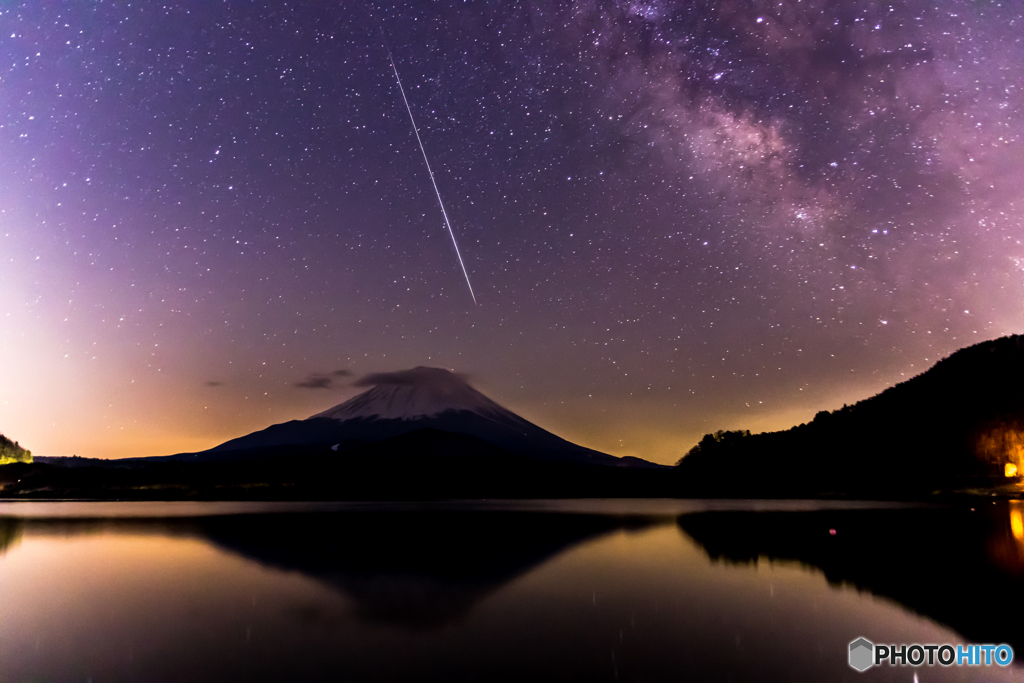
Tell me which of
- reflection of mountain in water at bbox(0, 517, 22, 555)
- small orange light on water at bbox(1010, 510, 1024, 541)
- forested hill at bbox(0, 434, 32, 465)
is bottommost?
reflection of mountain in water at bbox(0, 517, 22, 555)

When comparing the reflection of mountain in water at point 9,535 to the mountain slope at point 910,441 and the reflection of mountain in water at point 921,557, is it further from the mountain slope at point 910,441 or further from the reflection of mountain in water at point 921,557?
the mountain slope at point 910,441

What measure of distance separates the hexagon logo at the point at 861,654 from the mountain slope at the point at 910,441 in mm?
70207

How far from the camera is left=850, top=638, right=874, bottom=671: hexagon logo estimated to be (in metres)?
7.85

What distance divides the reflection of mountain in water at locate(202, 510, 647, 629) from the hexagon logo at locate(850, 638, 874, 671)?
5802 mm

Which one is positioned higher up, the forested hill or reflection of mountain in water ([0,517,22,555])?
the forested hill

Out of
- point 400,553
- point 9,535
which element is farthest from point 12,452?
point 400,553

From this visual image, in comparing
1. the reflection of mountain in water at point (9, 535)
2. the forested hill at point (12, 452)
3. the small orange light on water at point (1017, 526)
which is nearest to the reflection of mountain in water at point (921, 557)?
the small orange light on water at point (1017, 526)

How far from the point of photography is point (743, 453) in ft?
418

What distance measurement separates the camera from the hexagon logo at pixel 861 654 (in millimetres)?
7852

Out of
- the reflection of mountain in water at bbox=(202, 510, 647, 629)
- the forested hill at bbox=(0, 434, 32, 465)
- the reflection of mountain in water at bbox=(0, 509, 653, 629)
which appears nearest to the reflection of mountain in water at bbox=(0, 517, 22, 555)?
the reflection of mountain in water at bbox=(0, 509, 653, 629)

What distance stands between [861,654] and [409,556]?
12.9 meters

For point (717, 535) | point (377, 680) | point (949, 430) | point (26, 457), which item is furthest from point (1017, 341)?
point (26, 457)

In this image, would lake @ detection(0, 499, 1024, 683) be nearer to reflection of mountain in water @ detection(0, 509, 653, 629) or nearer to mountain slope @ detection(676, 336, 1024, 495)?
reflection of mountain in water @ detection(0, 509, 653, 629)

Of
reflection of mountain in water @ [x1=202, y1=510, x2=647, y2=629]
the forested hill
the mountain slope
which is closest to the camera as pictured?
reflection of mountain in water @ [x1=202, y1=510, x2=647, y2=629]
